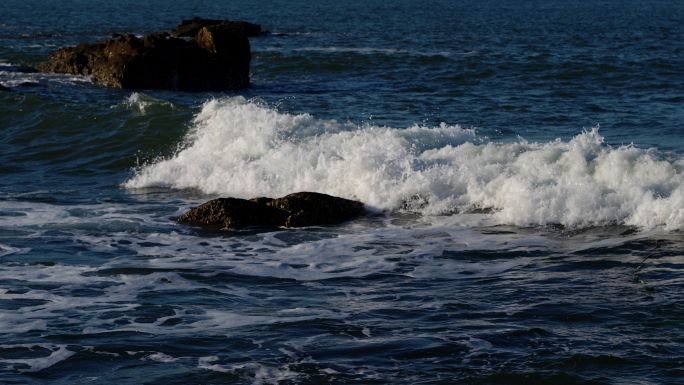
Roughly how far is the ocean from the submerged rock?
213 mm

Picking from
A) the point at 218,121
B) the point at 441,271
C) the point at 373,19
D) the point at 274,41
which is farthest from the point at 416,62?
the point at 373,19

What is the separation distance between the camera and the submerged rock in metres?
9.35

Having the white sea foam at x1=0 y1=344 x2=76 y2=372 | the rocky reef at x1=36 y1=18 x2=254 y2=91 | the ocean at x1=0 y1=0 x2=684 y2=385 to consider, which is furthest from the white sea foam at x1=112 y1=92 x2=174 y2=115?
the white sea foam at x1=0 y1=344 x2=76 y2=372

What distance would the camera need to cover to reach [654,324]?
6051 millimetres

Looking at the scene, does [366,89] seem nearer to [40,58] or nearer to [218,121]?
[218,121]

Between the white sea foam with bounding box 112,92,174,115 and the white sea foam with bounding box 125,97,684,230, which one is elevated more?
the white sea foam with bounding box 112,92,174,115

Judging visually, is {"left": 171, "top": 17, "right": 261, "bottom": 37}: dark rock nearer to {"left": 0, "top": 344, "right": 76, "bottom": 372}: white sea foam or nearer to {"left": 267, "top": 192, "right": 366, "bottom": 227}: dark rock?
{"left": 267, "top": 192, "right": 366, "bottom": 227}: dark rock

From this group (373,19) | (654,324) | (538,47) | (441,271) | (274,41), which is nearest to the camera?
(654,324)

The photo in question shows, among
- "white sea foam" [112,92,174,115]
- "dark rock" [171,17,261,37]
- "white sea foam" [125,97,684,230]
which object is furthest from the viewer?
"dark rock" [171,17,261,37]

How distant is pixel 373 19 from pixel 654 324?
4919 centimetres

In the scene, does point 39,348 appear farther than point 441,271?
No

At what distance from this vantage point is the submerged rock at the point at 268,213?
9352 millimetres

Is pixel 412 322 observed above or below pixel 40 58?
below

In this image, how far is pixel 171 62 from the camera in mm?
21078
